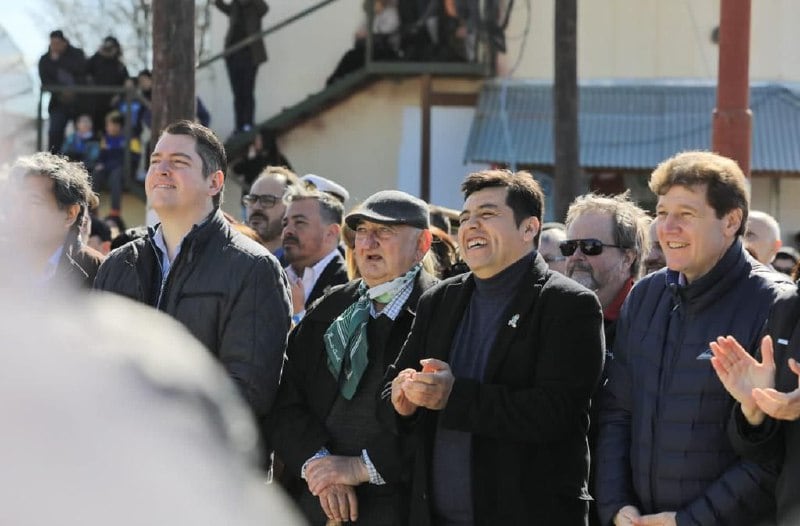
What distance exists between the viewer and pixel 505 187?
4707 millimetres

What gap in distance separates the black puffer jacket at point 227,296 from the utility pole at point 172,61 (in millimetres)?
5541

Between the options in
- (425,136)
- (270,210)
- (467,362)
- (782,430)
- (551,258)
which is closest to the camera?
(782,430)

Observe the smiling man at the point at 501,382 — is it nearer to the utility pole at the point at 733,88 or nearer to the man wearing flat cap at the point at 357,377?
the man wearing flat cap at the point at 357,377

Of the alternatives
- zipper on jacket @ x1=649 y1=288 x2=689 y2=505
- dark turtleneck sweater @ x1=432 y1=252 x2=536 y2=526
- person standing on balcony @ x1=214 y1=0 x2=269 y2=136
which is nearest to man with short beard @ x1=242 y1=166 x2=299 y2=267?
dark turtleneck sweater @ x1=432 y1=252 x2=536 y2=526

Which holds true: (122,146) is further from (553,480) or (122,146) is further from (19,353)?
(19,353)

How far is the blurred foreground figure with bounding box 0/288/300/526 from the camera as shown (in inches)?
54.8

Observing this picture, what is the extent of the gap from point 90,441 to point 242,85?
1844 centimetres

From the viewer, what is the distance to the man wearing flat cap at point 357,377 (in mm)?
4761

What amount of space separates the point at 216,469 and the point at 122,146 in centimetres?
1739

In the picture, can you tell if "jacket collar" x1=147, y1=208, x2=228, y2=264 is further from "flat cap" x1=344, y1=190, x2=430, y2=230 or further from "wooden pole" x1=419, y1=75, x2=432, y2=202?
"wooden pole" x1=419, y1=75, x2=432, y2=202

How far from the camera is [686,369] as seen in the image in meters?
4.17

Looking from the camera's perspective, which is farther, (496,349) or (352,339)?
(352,339)

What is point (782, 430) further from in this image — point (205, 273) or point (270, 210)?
point (270, 210)

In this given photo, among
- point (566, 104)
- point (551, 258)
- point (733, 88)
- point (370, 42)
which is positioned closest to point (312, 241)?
point (551, 258)
